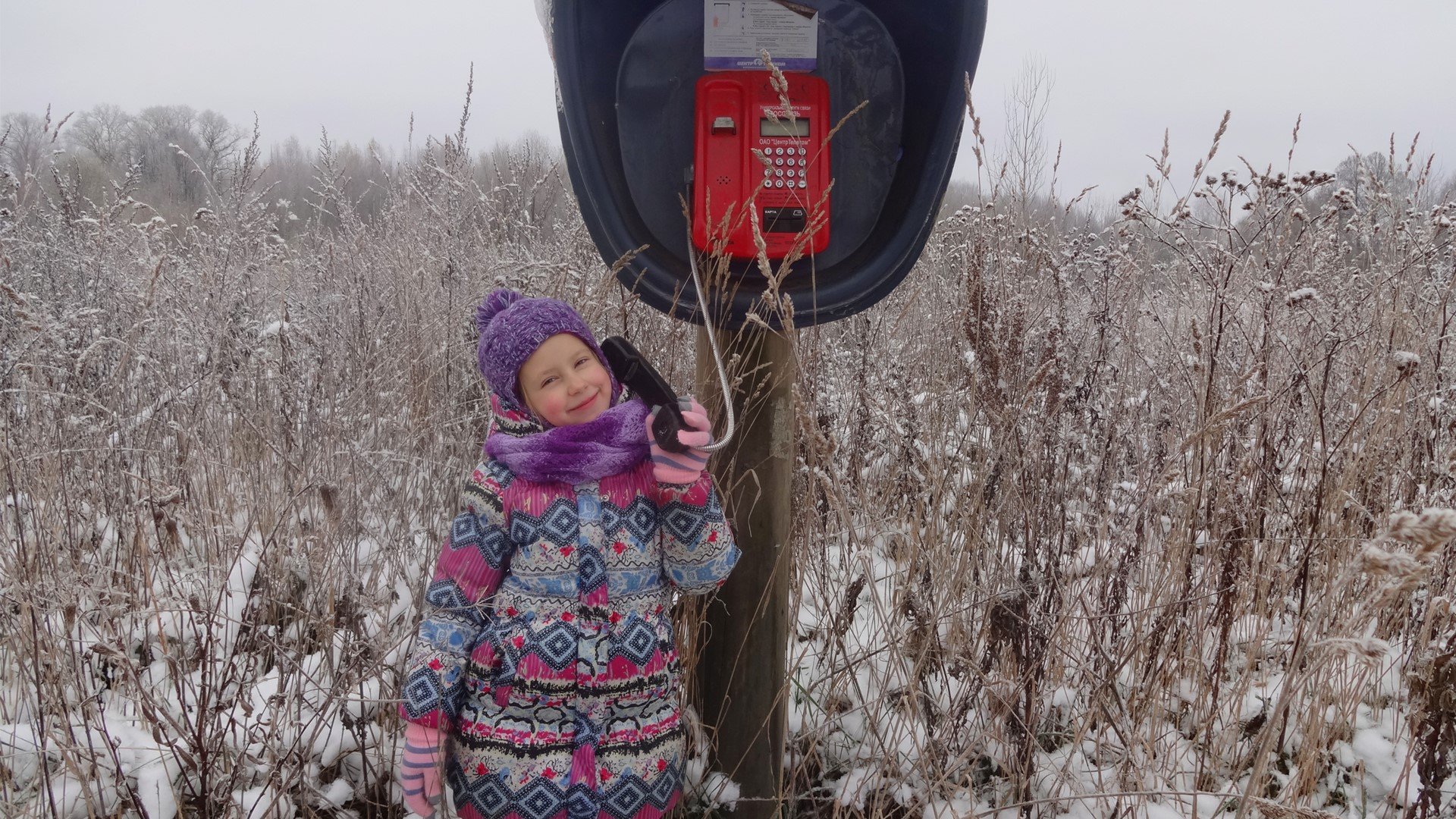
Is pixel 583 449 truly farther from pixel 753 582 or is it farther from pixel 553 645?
pixel 753 582

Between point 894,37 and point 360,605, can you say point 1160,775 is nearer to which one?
point 894,37

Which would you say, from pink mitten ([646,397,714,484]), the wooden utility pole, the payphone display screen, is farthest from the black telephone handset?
the payphone display screen

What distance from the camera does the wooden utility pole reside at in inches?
59.9

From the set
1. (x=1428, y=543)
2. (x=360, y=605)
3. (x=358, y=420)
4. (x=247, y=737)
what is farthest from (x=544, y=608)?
(x=358, y=420)

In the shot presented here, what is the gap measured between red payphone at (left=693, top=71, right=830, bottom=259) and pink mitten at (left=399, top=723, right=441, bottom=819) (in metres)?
0.90

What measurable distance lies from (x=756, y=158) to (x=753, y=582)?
75 cm

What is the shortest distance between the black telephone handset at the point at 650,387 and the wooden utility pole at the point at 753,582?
230 millimetres

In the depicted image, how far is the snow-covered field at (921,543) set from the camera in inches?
59.6

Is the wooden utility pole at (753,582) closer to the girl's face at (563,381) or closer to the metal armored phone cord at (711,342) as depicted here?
the metal armored phone cord at (711,342)

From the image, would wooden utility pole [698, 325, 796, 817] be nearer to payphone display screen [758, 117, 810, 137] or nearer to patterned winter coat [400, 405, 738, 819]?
patterned winter coat [400, 405, 738, 819]

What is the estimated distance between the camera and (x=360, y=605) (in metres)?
1.95

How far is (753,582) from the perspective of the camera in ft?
5.17

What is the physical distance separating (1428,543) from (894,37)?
4.25 ft

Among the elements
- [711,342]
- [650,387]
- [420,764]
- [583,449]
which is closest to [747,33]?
[711,342]
